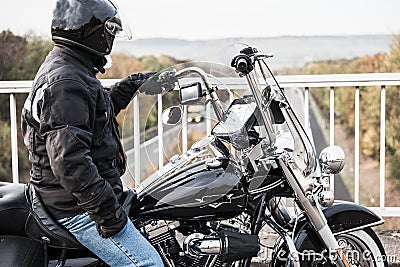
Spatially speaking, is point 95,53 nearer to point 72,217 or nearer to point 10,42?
point 72,217

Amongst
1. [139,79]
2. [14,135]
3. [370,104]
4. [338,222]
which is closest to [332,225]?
[338,222]

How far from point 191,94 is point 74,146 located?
1.85 ft

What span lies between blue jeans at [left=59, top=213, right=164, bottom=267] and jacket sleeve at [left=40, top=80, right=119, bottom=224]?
147mm

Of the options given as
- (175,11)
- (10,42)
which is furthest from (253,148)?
(175,11)

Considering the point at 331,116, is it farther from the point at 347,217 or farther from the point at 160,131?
the point at 160,131

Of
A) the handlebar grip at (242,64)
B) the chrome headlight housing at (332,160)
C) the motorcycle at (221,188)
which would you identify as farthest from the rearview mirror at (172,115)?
the chrome headlight housing at (332,160)

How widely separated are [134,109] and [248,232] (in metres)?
0.65

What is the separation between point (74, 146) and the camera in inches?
87.4

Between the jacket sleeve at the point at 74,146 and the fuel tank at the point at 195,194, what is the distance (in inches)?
13.4

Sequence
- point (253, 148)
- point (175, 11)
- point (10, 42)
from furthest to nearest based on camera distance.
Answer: point (175, 11) < point (10, 42) < point (253, 148)

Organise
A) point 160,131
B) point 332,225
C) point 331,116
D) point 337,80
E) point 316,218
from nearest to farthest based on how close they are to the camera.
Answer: point 160,131
point 316,218
point 332,225
point 337,80
point 331,116

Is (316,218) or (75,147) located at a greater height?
(75,147)

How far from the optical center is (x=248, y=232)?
278 centimetres

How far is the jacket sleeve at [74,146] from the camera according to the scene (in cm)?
222
